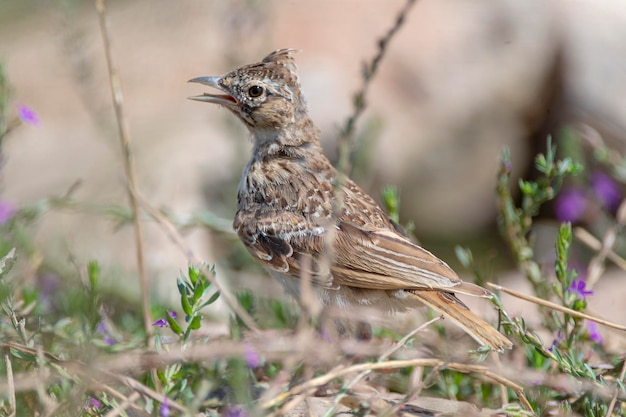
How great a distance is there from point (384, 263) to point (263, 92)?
1.10 metres

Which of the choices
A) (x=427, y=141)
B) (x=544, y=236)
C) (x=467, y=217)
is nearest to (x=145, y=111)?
(x=427, y=141)

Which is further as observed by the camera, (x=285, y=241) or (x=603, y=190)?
(x=603, y=190)

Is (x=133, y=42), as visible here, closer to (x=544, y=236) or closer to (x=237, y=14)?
(x=237, y=14)

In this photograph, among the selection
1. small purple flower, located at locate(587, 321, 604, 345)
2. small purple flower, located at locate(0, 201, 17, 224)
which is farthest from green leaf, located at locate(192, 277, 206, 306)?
small purple flower, located at locate(587, 321, 604, 345)

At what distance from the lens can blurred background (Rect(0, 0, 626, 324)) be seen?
7598mm

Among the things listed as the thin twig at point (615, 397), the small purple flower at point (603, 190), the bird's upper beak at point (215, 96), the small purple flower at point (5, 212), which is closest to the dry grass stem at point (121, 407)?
the thin twig at point (615, 397)

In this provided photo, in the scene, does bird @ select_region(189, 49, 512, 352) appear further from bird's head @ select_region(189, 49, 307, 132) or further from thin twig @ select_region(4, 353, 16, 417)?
thin twig @ select_region(4, 353, 16, 417)

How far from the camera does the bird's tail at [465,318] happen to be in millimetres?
3395

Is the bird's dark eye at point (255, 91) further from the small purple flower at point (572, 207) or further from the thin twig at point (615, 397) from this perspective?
the thin twig at point (615, 397)

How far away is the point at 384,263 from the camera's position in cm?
388

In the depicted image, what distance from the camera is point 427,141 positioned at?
328 inches

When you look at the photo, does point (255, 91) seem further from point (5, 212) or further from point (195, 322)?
point (195, 322)

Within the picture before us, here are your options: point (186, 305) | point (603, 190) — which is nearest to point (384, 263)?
point (186, 305)

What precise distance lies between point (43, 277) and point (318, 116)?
3.51 m
